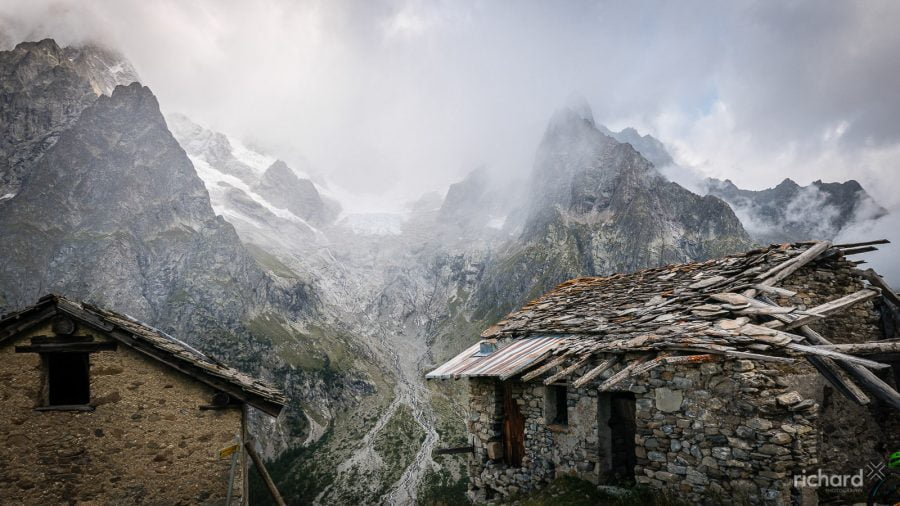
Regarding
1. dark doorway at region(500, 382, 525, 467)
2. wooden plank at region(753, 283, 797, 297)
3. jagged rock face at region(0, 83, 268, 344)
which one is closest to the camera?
wooden plank at region(753, 283, 797, 297)

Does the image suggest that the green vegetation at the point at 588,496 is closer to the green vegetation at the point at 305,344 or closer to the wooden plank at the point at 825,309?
the wooden plank at the point at 825,309

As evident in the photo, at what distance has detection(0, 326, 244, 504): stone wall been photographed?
9609mm

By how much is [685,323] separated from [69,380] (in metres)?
14.8

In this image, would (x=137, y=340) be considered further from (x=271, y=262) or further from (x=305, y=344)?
(x=271, y=262)

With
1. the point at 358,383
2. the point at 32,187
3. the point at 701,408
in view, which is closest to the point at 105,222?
the point at 32,187

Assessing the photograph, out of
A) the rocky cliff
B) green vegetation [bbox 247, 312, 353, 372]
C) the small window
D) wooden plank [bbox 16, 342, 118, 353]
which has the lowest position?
green vegetation [bbox 247, 312, 353, 372]

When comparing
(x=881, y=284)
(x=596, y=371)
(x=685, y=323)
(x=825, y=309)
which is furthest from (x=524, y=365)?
(x=881, y=284)

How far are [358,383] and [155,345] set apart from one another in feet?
361

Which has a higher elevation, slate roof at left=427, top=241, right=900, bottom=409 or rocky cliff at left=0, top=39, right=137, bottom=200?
rocky cliff at left=0, top=39, right=137, bottom=200

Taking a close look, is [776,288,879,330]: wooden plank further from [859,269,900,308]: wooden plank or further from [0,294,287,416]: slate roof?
[0,294,287,416]: slate roof

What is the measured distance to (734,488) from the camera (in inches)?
329

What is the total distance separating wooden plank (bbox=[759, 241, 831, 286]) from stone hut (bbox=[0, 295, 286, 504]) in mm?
11732

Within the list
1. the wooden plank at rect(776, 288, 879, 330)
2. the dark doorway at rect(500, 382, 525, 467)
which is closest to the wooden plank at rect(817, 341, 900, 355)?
the wooden plank at rect(776, 288, 879, 330)

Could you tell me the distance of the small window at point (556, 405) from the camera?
1228 centimetres
